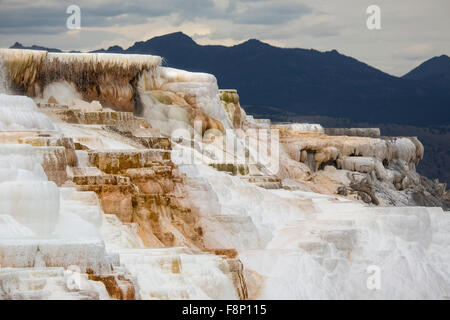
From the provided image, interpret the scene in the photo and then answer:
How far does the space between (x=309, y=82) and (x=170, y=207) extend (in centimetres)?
8839

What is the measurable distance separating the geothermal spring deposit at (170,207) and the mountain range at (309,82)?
2513 inches

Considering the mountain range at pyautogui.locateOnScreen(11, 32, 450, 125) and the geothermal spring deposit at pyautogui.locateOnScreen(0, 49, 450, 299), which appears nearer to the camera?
the geothermal spring deposit at pyautogui.locateOnScreen(0, 49, 450, 299)

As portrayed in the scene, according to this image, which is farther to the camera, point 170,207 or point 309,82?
point 309,82

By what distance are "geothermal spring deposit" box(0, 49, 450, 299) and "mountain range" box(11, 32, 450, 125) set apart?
63.8 m

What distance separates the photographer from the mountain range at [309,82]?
103 meters

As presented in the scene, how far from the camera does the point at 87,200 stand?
2105 cm

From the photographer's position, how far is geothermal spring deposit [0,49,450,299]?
18.0 m

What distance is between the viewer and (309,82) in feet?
364

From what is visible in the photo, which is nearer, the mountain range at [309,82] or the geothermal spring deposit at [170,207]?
the geothermal spring deposit at [170,207]

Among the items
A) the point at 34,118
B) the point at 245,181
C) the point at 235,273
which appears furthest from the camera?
the point at 245,181

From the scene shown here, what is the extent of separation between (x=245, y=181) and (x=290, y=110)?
75.9m
